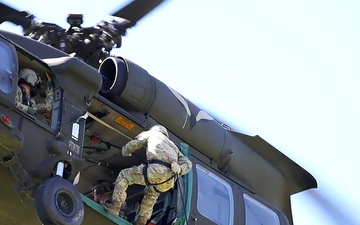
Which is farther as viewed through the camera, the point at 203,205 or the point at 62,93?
the point at 203,205

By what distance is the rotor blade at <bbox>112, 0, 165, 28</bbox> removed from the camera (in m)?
8.26

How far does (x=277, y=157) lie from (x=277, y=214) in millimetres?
827

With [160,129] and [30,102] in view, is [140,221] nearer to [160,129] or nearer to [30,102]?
[160,129]

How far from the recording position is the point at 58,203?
24.1ft

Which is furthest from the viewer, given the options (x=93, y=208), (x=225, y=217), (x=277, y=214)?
(x=277, y=214)

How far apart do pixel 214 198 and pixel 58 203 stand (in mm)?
2484

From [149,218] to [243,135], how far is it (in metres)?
2.33

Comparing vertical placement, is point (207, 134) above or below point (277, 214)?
above

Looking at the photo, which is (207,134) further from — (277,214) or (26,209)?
(26,209)

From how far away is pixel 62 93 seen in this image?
7.96m

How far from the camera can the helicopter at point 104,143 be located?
24.2 ft

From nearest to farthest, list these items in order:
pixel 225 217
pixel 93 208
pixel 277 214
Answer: pixel 93 208 < pixel 225 217 < pixel 277 214

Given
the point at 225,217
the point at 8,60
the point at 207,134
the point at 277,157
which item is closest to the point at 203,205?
the point at 225,217

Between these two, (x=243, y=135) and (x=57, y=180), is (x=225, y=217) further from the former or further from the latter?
(x=57, y=180)
